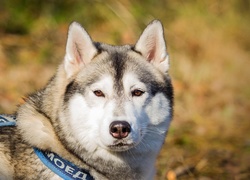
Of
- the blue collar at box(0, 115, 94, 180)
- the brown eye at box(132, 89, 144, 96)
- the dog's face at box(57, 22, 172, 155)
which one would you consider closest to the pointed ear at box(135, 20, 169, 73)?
the dog's face at box(57, 22, 172, 155)

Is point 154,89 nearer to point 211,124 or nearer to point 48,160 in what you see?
point 48,160

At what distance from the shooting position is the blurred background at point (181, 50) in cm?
862

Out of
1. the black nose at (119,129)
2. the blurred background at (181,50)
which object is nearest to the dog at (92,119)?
the black nose at (119,129)

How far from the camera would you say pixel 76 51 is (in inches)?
188

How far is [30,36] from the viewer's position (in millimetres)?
10805

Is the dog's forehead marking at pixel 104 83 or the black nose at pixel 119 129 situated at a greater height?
the dog's forehead marking at pixel 104 83

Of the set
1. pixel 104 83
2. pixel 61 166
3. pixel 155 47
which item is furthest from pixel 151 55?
pixel 61 166

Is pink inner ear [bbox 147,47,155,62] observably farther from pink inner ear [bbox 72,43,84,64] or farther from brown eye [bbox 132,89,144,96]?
pink inner ear [bbox 72,43,84,64]

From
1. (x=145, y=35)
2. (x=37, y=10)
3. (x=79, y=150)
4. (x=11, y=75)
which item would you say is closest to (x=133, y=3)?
(x=37, y=10)

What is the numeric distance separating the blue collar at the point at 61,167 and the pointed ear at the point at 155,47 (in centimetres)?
118

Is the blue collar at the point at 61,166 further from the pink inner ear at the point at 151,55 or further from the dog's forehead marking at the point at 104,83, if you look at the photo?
the pink inner ear at the point at 151,55

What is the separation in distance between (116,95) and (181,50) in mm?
6602

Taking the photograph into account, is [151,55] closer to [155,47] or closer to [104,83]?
[155,47]

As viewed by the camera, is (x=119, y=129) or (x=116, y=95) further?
(x=116, y=95)
